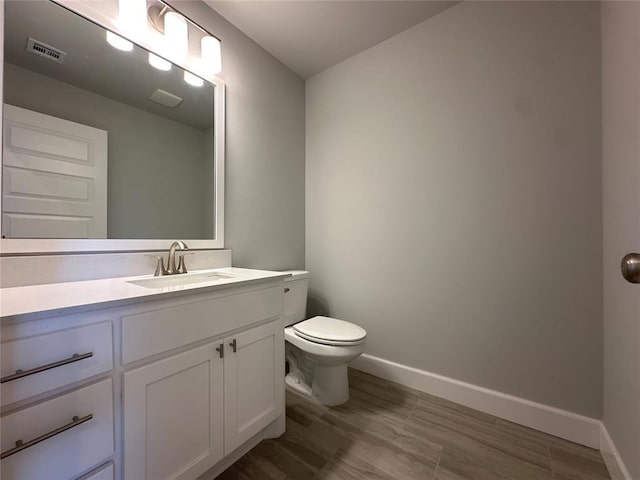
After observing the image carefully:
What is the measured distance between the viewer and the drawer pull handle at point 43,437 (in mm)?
591

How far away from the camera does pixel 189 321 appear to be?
926mm

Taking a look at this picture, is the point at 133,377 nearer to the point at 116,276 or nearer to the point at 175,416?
the point at 175,416

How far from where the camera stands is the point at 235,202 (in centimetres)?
172

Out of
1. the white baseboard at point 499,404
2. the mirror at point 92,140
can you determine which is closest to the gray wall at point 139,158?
the mirror at point 92,140

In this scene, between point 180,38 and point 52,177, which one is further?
point 180,38

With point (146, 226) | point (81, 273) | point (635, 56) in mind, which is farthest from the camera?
point (146, 226)

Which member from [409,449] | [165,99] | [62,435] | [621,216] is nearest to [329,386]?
[409,449]

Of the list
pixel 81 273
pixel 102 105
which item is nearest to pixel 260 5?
pixel 102 105

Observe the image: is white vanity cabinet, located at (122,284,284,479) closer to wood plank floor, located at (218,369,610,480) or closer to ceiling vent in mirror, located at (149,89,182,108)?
wood plank floor, located at (218,369,610,480)

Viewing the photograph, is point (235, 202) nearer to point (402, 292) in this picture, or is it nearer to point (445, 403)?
point (402, 292)

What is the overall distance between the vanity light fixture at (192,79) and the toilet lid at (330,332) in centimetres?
157

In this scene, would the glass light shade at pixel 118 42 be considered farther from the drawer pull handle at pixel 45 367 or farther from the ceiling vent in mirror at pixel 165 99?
the drawer pull handle at pixel 45 367

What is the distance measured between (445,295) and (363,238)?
26.2 inches

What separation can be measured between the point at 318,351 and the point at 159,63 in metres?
1.78
